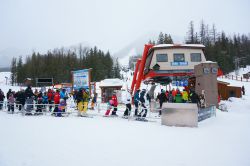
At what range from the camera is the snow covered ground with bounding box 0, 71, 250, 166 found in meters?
5.53

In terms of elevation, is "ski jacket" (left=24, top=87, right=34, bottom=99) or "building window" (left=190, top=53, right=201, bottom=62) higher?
"building window" (left=190, top=53, right=201, bottom=62)

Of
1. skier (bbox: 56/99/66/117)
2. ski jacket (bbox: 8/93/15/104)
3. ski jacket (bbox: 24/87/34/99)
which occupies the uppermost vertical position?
ski jacket (bbox: 24/87/34/99)

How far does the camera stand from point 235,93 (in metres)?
33.9

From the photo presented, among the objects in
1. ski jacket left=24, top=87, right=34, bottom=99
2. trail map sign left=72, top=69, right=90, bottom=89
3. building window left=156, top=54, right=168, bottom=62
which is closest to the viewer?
ski jacket left=24, top=87, right=34, bottom=99

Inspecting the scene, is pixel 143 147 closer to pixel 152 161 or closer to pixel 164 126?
pixel 152 161

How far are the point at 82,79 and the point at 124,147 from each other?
14.6 meters

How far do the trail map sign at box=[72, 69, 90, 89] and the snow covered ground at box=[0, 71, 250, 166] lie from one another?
10832 mm

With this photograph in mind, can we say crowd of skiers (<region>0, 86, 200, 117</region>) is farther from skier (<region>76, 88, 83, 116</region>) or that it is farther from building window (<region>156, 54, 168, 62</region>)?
building window (<region>156, 54, 168, 62</region>)

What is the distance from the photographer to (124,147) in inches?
265

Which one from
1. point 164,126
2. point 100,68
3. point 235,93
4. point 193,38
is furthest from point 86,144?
point 193,38

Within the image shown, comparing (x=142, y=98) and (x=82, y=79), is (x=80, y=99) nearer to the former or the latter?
(x=142, y=98)

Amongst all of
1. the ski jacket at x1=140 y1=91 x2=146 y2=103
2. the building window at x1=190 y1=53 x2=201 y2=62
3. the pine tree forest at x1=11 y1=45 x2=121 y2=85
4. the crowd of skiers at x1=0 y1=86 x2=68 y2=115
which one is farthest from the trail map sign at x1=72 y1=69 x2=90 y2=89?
the pine tree forest at x1=11 y1=45 x2=121 y2=85

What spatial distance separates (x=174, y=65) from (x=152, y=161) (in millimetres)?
19809

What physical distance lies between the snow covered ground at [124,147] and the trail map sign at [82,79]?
1083 cm
